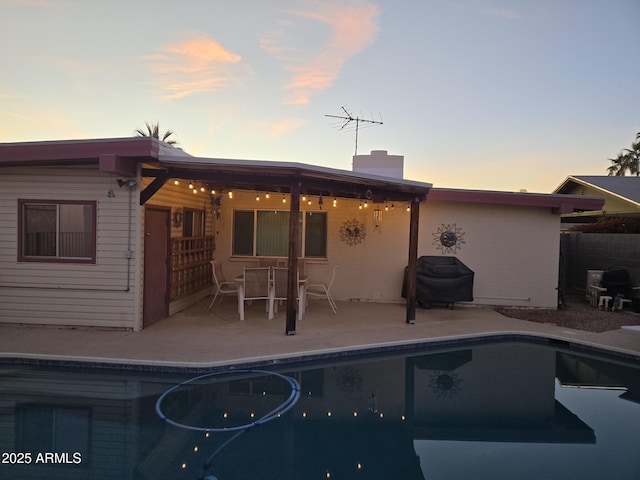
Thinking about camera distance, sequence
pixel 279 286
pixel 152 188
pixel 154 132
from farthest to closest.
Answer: pixel 154 132, pixel 279 286, pixel 152 188

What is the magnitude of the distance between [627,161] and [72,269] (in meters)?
29.9

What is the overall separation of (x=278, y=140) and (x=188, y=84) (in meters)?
3.22

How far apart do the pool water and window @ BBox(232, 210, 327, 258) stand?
419 centimetres

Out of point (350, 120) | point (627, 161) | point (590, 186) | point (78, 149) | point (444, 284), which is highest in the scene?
point (627, 161)

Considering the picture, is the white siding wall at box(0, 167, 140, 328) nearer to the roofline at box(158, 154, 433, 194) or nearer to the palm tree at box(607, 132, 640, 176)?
the roofline at box(158, 154, 433, 194)

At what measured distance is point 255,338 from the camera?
5.64m

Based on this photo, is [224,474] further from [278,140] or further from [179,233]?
[278,140]

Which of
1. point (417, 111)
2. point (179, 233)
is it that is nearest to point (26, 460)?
point (179, 233)

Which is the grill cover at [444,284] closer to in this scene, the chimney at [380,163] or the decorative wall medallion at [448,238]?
the decorative wall medallion at [448,238]

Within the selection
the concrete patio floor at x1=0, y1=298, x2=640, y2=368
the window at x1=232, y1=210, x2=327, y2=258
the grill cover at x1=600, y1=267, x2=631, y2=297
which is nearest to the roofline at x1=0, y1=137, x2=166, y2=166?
the concrete patio floor at x1=0, y1=298, x2=640, y2=368

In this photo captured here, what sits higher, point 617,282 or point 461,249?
point 461,249

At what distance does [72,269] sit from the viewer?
5871mm

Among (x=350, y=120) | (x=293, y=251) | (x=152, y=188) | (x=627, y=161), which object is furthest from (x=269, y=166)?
(x=627, y=161)

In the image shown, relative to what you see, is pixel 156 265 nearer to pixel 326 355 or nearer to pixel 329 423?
pixel 326 355
